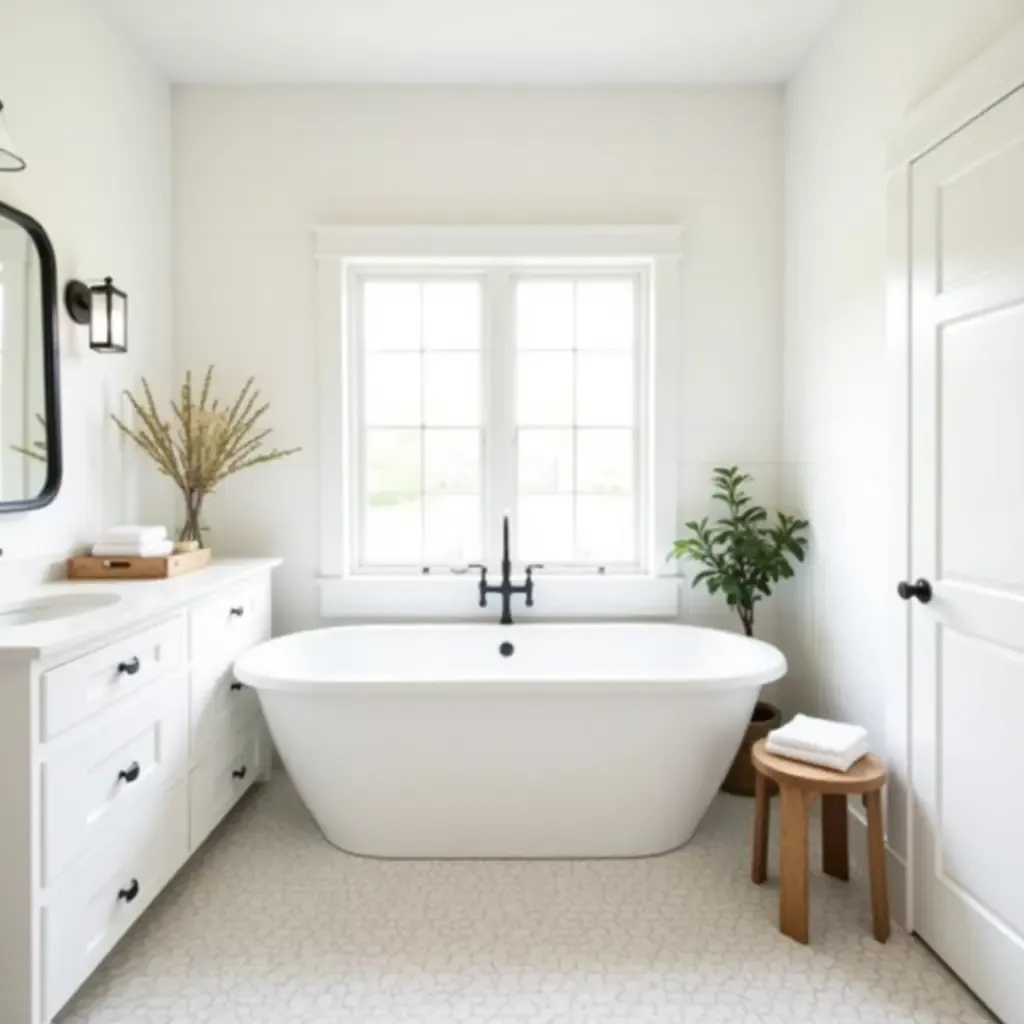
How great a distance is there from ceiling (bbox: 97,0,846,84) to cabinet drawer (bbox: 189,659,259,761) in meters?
2.22

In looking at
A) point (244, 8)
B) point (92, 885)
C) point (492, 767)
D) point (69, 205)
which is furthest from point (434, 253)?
point (92, 885)

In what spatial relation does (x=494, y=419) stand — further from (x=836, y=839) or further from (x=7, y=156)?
(x=836, y=839)

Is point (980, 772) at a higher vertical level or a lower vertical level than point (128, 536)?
lower

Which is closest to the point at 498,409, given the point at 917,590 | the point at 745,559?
the point at 745,559

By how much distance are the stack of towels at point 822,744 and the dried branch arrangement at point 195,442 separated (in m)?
2.05

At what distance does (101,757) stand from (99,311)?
4.76ft

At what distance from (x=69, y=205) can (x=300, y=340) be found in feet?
2.86

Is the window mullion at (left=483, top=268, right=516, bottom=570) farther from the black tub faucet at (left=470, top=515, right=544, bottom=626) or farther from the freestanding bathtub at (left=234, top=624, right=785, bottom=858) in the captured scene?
the freestanding bathtub at (left=234, top=624, right=785, bottom=858)

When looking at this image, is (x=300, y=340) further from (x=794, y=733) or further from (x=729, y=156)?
(x=794, y=733)

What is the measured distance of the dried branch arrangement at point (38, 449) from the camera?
6.55ft

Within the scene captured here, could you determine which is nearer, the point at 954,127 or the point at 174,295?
the point at 954,127

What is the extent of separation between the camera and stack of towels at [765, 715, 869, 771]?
6.04 ft

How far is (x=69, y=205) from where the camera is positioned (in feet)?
7.32

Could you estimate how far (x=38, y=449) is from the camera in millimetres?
2068
